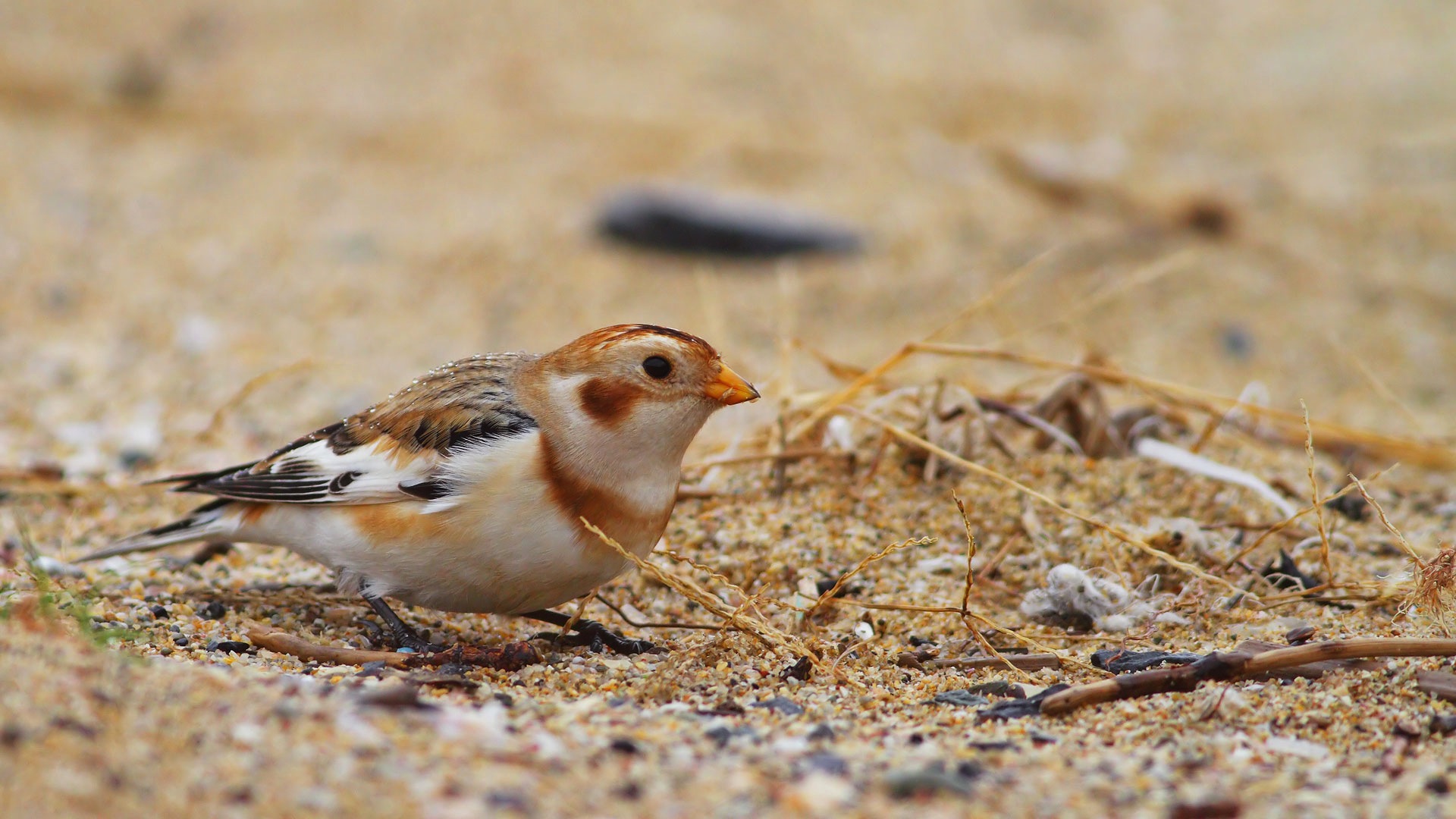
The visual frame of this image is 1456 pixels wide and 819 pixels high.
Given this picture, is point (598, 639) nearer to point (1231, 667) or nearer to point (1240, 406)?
point (1231, 667)

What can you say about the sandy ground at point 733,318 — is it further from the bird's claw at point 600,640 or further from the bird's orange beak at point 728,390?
the bird's orange beak at point 728,390

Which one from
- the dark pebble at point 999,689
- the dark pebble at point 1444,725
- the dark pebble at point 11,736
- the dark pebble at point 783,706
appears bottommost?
the dark pebble at point 1444,725

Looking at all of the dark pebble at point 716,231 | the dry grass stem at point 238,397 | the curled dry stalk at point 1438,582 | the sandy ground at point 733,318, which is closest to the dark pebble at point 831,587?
the sandy ground at point 733,318

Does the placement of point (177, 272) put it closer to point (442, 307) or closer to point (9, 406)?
point (442, 307)

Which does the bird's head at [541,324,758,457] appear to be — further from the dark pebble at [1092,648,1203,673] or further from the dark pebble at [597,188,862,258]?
the dark pebble at [597,188,862,258]

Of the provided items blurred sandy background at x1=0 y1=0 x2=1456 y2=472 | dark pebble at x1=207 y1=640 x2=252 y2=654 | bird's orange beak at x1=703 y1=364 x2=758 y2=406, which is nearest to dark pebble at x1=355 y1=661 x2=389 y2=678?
dark pebble at x1=207 y1=640 x2=252 y2=654
